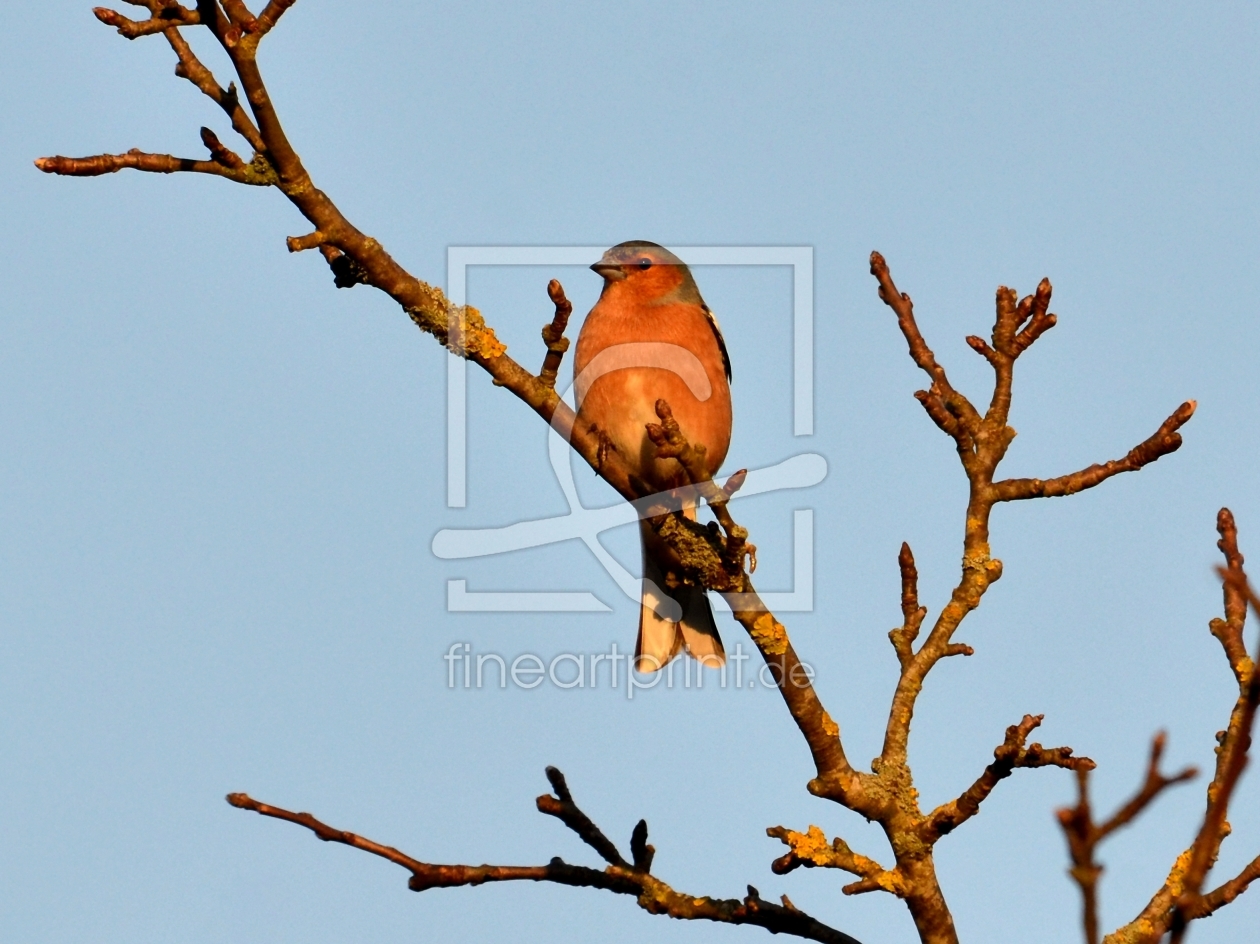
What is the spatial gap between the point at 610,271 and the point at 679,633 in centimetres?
189

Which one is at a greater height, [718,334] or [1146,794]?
[718,334]

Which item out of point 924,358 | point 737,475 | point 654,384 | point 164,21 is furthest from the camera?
point 654,384

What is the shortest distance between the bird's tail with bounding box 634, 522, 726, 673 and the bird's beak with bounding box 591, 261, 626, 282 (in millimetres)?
1635

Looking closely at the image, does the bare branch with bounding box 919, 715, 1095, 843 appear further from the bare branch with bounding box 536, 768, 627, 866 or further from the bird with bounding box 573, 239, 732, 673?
the bird with bounding box 573, 239, 732, 673

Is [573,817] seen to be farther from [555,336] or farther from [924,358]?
[924,358]

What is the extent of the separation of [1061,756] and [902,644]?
2.07 feet

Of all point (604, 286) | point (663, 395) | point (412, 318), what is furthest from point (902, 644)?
point (604, 286)

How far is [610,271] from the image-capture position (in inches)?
277

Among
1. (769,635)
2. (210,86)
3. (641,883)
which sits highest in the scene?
(210,86)

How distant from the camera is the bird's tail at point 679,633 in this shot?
6438mm

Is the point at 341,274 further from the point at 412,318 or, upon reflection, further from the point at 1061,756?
the point at 1061,756

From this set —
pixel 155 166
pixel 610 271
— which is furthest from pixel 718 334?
pixel 155 166

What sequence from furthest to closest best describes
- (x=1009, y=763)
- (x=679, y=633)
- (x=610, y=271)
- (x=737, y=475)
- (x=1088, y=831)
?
(x=610, y=271) < (x=679, y=633) < (x=737, y=475) < (x=1009, y=763) < (x=1088, y=831)

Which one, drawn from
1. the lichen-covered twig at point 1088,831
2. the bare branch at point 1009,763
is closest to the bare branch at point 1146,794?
the lichen-covered twig at point 1088,831
